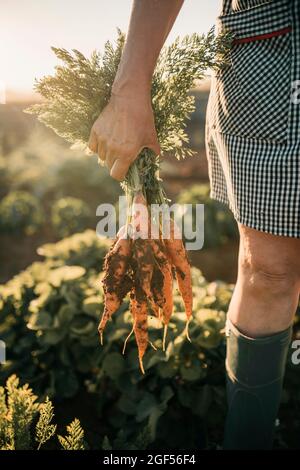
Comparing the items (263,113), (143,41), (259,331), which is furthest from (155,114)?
(259,331)

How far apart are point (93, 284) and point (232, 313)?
42.8 inches

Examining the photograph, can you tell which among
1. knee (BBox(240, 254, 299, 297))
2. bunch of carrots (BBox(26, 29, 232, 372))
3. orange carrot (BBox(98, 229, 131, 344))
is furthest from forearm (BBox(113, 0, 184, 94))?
knee (BBox(240, 254, 299, 297))

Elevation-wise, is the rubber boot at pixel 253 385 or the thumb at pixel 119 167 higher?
the thumb at pixel 119 167

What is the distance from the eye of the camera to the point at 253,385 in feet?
4.55

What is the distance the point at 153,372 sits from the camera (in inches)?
76.4

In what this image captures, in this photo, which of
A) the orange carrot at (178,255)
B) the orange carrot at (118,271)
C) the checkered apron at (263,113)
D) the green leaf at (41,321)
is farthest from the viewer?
the green leaf at (41,321)

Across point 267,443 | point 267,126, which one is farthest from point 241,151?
point 267,443

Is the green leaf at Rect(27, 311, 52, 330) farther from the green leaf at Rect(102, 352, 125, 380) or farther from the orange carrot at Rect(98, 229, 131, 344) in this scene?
the orange carrot at Rect(98, 229, 131, 344)

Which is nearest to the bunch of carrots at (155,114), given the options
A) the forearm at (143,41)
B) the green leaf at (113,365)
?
the forearm at (143,41)

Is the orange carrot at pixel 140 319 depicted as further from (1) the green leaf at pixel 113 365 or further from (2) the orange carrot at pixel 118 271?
(1) the green leaf at pixel 113 365

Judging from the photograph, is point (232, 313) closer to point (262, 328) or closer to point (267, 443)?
point (262, 328)

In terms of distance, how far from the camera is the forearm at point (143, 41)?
3.82 ft

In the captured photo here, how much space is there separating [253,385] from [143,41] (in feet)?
3.55
